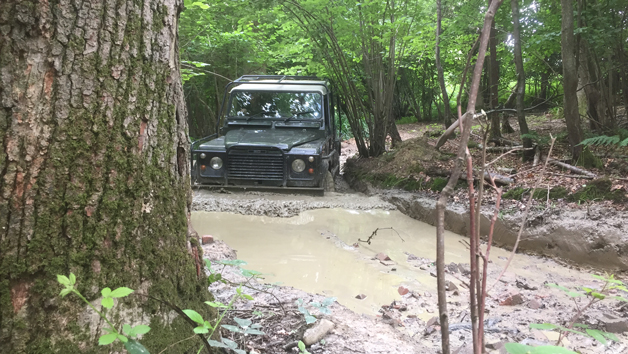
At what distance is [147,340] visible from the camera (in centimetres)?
116

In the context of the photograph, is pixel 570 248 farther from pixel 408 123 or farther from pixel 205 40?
pixel 408 123

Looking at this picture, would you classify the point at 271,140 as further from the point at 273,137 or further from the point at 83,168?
the point at 83,168

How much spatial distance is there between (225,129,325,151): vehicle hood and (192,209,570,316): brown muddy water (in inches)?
44.3

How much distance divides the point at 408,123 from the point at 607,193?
50.1 feet

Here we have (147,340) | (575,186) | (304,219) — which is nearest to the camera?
(147,340)

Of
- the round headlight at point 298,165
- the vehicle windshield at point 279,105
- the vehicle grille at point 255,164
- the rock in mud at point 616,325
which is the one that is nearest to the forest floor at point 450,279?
the rock in mud at point 616,325

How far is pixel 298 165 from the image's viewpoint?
5461mm

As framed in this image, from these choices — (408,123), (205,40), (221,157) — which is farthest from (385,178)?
(408,123)

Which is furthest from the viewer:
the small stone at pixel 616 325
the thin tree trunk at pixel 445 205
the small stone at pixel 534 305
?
the small stone at pixel 534 305

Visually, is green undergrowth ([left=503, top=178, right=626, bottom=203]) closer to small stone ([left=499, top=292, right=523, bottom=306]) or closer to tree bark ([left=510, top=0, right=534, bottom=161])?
tree bark ([left=510, top=0, right=534, bottom=161])

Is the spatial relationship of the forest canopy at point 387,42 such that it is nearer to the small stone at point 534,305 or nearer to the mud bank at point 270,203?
the mud bank at point 270,203

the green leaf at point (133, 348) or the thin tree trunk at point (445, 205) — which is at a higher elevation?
the thin tree trunk at point (445, 205)

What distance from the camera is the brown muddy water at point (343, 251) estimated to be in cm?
302

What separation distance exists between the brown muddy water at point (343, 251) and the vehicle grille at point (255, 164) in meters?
0.83
